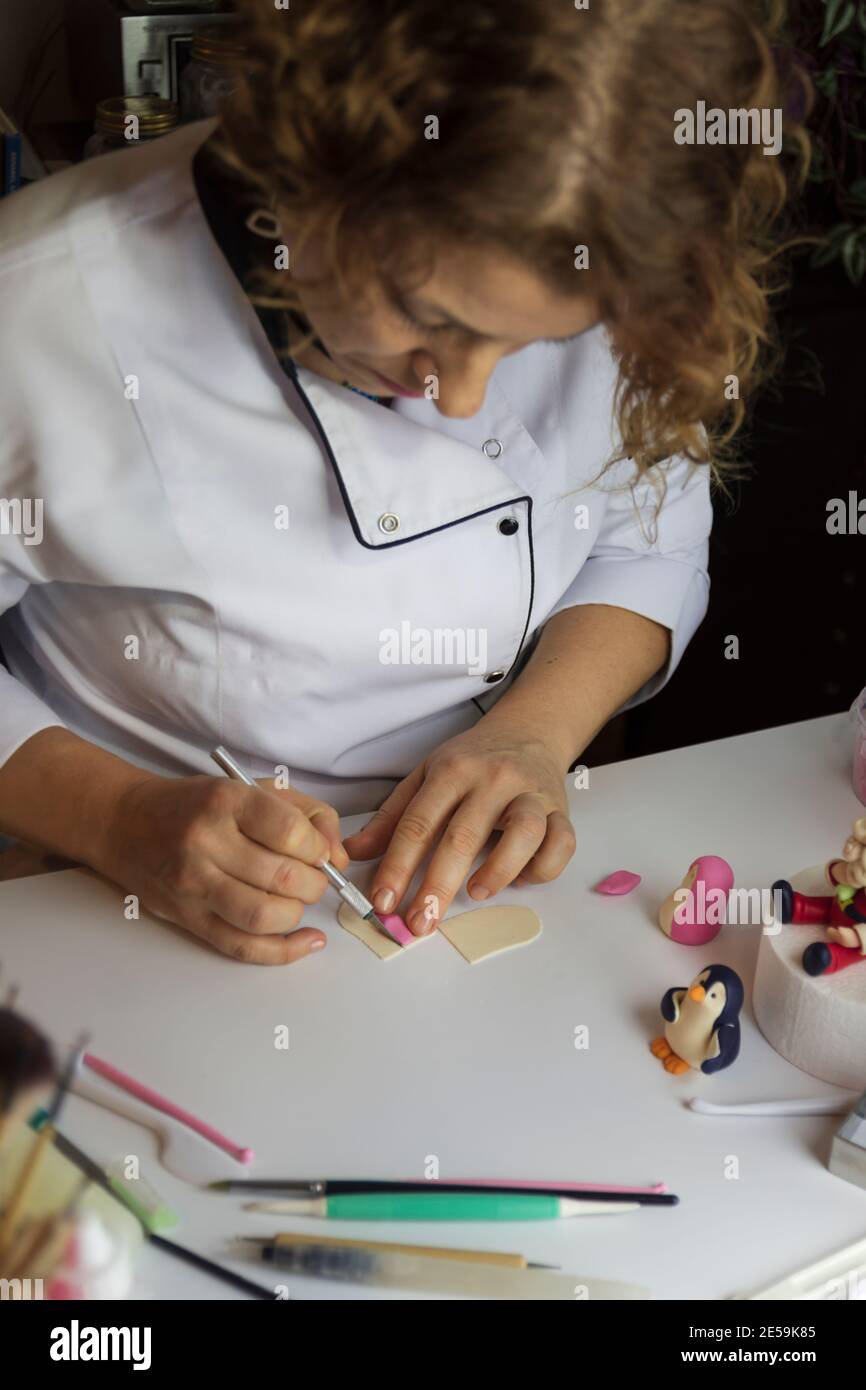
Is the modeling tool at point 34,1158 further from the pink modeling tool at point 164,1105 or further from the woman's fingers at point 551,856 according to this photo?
the woman's fingers at point 551,856

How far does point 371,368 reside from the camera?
0.87 metres

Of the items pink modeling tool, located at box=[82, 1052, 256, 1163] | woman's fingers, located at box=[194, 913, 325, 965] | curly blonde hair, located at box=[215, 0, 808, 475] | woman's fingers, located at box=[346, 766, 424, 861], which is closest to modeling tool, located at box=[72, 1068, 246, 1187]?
pink modeling tool, located at box=[82, 1052, 256, 1163]

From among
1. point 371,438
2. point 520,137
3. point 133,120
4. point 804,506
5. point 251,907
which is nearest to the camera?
point 520,137

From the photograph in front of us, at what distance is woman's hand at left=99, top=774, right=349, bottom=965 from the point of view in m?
0.89

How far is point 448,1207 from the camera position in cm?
73

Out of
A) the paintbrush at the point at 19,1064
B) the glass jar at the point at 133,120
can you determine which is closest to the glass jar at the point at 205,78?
the glass jar at the point at 133,120

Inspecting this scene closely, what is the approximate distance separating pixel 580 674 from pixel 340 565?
0.25 meters

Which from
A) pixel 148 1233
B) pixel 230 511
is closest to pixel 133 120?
pixel 230 511

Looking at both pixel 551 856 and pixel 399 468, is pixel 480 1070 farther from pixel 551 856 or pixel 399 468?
pixel 399 468

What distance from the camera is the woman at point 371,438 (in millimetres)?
704

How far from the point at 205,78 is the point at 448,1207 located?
135 cm

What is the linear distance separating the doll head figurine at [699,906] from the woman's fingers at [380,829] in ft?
0.66

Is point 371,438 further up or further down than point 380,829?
further up
